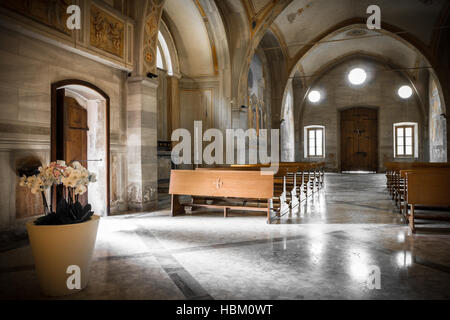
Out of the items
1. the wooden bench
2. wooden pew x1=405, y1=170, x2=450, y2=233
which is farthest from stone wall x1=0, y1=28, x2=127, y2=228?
the wooden bench

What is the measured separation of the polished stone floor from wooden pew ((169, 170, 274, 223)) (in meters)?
0.44

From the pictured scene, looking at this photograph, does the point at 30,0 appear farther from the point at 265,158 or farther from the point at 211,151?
the point at 265,158

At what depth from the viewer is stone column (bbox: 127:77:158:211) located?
6.39 metres

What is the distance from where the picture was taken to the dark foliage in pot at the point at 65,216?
8.34ft

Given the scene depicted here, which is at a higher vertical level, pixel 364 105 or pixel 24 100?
pixel 364 105

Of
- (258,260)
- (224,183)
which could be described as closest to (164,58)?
(224,183)

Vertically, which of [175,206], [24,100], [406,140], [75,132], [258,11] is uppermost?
[258,11]

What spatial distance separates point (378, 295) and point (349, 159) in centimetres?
1877

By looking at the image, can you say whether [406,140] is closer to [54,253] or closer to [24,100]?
[24,100]

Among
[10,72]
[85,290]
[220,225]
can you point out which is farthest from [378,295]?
[10,72]

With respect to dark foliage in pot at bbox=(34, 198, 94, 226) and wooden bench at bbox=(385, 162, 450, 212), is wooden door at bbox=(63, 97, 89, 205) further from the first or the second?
wooden bench at bbox=(385, 162, 450, 212)

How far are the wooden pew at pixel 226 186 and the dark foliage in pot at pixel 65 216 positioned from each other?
9.94 feet

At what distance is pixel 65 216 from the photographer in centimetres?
255

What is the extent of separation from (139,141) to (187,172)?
1.30 meters
